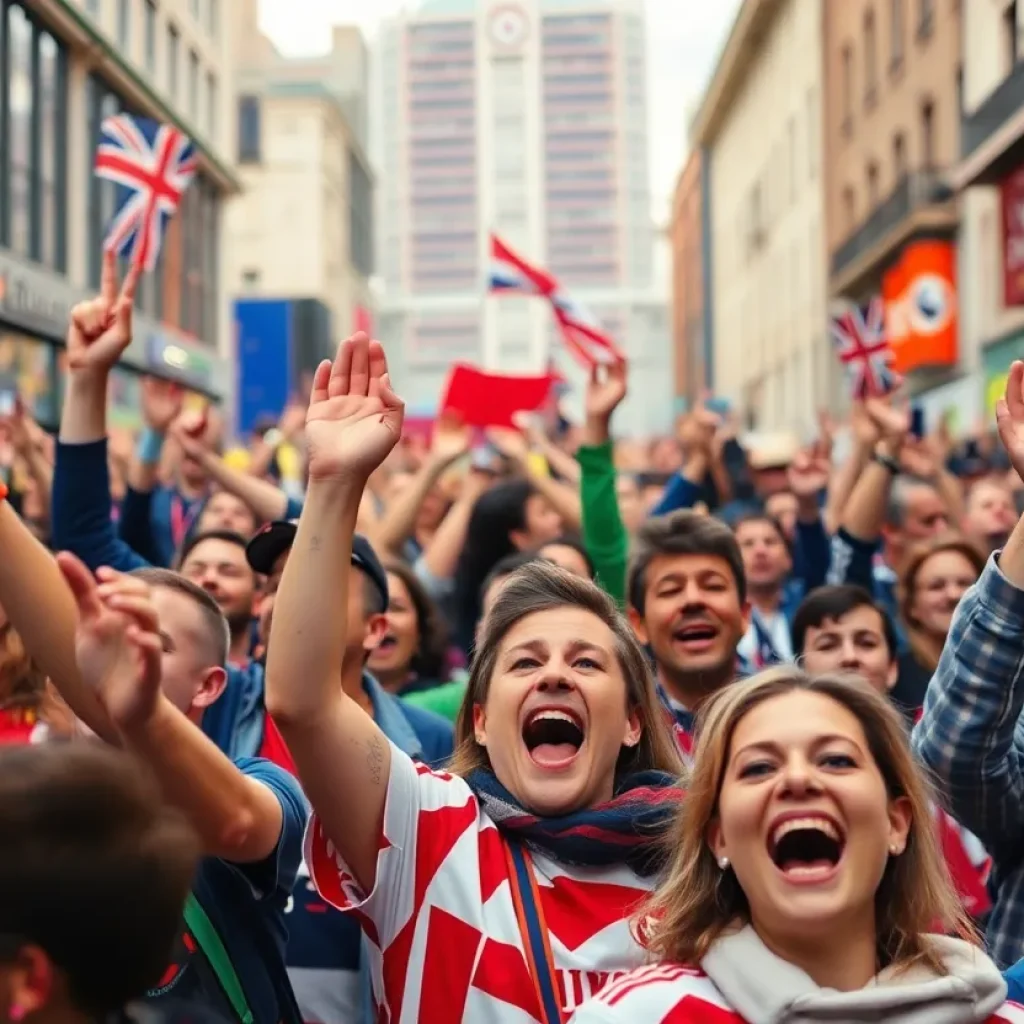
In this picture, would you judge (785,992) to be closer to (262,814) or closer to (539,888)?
(539,888)

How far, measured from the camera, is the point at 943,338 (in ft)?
95.8

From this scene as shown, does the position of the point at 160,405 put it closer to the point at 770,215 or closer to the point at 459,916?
the point at 459,916

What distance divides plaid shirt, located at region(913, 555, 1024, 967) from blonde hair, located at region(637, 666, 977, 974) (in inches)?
19.2

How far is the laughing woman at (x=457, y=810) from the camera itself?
2.75 metres

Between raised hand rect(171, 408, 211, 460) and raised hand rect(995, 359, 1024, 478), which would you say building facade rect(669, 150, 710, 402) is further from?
raised hand rect(995, 359, 1024, 478)

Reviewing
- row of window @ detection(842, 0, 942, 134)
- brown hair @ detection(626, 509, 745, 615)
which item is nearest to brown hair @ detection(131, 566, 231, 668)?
brown hair @ detection(626, 509, 745, 615)

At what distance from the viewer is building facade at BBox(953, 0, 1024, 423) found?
2350 cm

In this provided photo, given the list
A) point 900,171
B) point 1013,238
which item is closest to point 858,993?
point 1013,238

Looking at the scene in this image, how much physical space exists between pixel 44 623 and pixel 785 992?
49.7 inches

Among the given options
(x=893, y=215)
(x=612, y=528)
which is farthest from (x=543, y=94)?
(x=612, y=528)

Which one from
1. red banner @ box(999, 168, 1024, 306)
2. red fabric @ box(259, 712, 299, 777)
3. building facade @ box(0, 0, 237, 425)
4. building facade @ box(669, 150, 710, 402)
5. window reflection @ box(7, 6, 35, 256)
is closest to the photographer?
red fabric @ box(259, 712, 299, 777)

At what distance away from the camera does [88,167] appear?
94.8ft

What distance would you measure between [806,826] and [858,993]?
0.24m

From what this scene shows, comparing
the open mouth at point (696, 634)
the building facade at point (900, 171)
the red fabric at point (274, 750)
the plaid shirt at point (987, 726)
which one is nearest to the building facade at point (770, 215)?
the building facade at point (900, 171)
